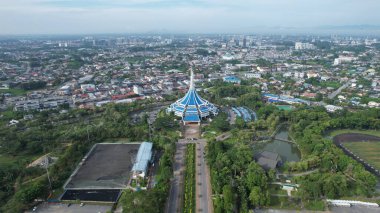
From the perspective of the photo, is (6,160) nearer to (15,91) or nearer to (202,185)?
(202,185)

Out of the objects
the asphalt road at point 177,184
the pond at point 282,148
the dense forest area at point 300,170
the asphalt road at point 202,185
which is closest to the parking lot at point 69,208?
the asphalt road at point 177,184

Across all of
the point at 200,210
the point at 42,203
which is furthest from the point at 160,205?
the point at 42,203

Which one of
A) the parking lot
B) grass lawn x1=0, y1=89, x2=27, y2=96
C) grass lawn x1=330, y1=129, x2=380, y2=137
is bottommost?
the parking lot

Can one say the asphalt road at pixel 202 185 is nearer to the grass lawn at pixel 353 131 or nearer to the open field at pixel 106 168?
the open field at pixel 106 168

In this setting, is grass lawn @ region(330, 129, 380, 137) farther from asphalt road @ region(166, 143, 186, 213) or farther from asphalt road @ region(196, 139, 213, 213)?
asphalt road @ region(166, 143, 186, 213)

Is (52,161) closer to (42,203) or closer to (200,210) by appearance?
(42,203)

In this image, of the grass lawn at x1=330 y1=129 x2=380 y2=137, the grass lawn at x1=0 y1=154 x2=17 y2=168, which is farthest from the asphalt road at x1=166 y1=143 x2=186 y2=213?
the grass lawn at x1=330 y1=129 x2=380 y2=137
